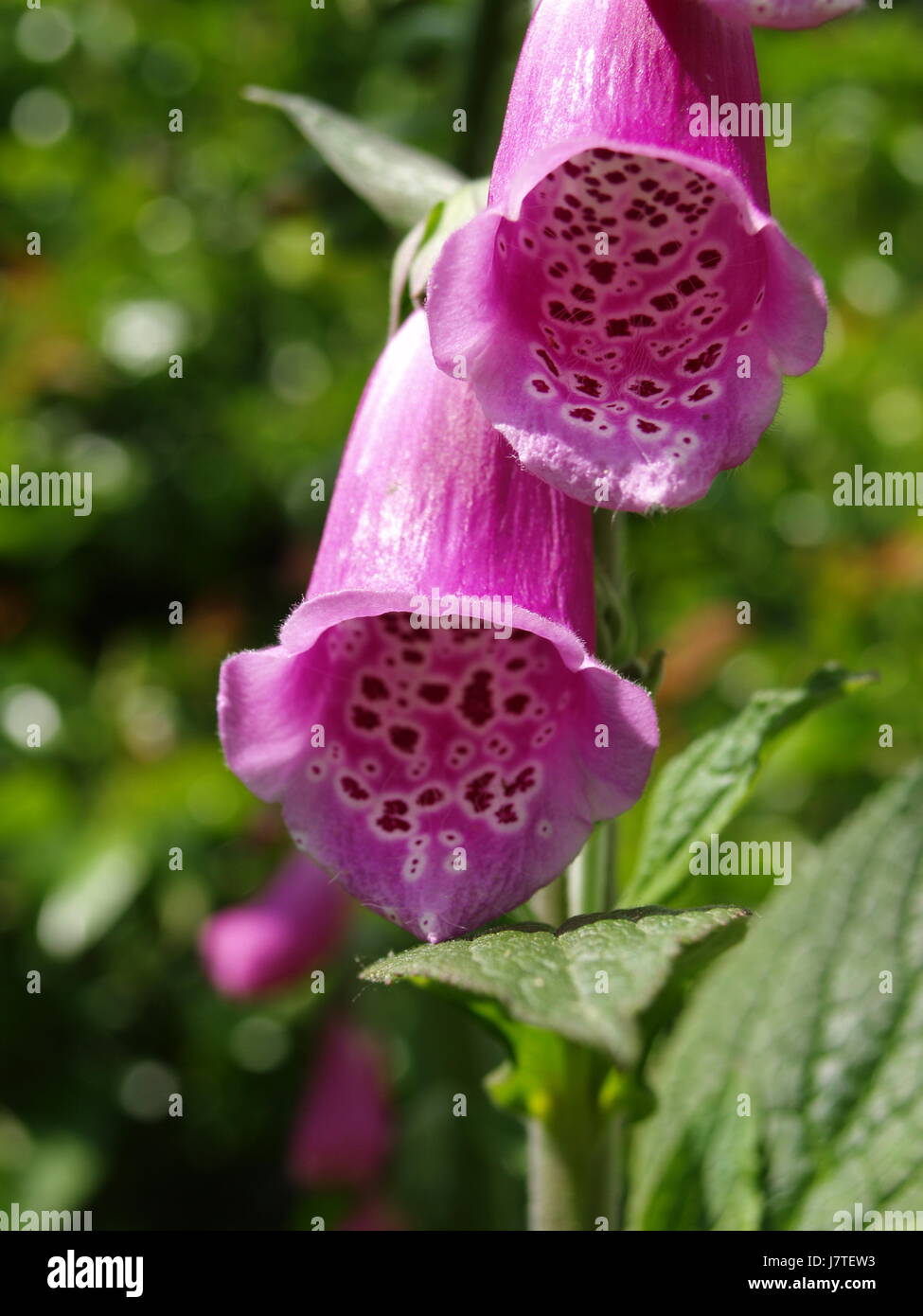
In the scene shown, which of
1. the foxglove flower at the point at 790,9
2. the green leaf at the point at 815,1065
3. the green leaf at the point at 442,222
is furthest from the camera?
the green leaf at the point at 815,1065

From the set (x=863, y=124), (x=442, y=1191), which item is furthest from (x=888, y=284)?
(x=442, y=1191)

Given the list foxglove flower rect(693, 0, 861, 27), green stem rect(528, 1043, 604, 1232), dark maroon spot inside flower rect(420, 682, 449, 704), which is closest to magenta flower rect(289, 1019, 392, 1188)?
green stem rect(528, 1043, 604, 1232)

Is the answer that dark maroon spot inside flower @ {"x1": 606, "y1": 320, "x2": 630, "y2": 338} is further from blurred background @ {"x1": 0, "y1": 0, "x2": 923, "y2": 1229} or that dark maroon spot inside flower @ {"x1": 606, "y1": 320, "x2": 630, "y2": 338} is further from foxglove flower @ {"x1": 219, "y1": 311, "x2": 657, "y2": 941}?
blurred background @ {"x1": 0, "y1": 0, "x2": 923, "y2": 1229}

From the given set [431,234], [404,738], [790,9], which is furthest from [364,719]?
[790,9]

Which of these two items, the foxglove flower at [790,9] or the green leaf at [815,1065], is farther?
the green leaf at [815,1065]

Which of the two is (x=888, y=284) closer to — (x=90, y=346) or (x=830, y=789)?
(x=830, y=789)

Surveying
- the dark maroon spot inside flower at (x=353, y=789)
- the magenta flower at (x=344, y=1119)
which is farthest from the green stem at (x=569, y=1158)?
the magenta flower at (x=344, y=1119)

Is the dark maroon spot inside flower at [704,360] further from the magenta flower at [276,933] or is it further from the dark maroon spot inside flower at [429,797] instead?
the magenta flower at [276,933]
